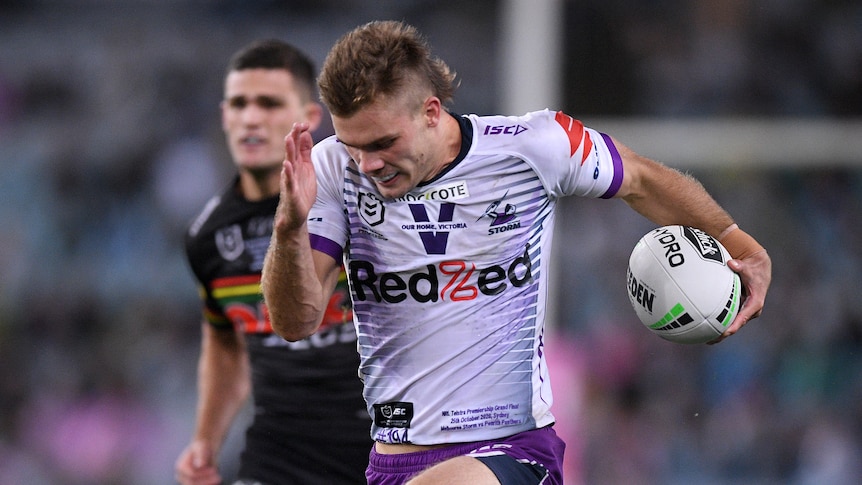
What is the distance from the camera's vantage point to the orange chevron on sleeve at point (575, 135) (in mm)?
4016

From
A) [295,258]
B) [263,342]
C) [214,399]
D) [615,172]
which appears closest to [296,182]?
[295,258]

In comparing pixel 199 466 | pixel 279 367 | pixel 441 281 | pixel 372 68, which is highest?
pixel 372 68

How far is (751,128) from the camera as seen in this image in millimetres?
10008

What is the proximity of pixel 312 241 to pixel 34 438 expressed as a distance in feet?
21.5

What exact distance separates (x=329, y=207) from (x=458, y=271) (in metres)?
0.46

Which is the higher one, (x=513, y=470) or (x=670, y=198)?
(x=670, y=198)

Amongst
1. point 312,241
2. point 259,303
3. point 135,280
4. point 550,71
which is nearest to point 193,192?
point 135,280

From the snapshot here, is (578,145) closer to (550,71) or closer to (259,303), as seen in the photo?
(259,303)

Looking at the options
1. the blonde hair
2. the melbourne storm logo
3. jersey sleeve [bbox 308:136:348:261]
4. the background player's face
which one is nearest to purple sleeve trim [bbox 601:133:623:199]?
the melbourne storm logo

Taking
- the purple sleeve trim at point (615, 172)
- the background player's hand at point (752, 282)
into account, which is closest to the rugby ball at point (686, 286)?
the background player's hand at point (752, 282)

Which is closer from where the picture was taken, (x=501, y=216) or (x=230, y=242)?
(x=501, y=216)

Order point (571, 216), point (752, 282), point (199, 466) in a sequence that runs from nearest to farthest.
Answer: point (752, 282) → point (199, 466) → point (571, 216)

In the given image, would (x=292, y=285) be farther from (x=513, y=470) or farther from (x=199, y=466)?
(x=199, y=466)

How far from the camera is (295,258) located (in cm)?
361
